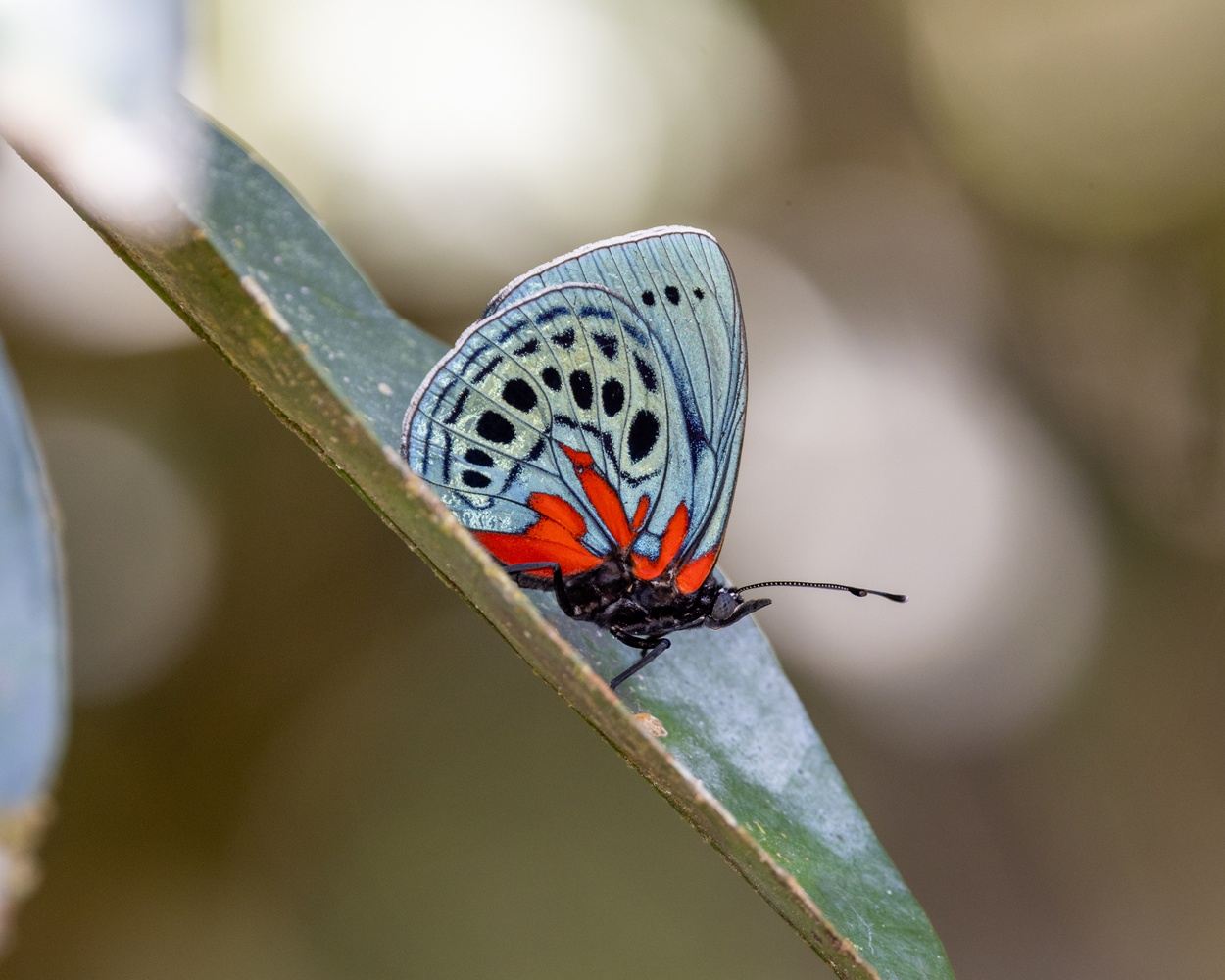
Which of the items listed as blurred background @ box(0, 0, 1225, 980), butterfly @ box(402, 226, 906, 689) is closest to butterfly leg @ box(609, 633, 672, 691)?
butterfly @ box(402, 226, 906, 689)

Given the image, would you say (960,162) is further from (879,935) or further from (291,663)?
(879,935)

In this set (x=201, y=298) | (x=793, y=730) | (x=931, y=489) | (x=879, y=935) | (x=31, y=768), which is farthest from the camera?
(x=931, y=489)

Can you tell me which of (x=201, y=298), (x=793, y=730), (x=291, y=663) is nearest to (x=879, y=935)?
(x=793, y=730)

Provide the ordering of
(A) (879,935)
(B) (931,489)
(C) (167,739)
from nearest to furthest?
(A) (879,935)
(C) (167,739)
(B) (931,489)

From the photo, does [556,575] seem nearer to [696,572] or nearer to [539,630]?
[696,572]

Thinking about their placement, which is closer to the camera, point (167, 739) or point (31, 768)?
point (31, 768)
